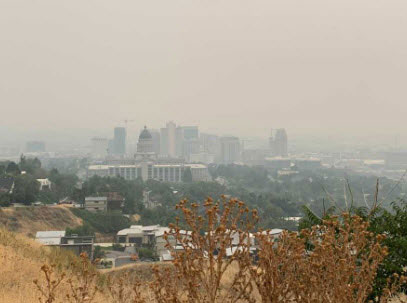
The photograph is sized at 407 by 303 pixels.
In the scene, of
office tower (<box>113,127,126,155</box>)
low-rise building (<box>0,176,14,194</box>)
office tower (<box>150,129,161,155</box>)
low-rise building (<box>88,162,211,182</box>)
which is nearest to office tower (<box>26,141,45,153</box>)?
office tower (<box>113,127,126,155</box>)

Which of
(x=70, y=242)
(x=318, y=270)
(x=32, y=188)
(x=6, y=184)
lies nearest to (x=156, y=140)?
(x=6, y=184)

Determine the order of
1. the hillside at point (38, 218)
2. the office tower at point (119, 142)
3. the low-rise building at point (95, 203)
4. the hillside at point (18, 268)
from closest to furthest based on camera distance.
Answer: the hillside at point (18, 268)
the hillside at point (38, 218)
the low-rise building at point (95, 203)
the office tower at point (119, 142)

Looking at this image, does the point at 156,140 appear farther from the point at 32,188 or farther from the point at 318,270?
the point at 318,270

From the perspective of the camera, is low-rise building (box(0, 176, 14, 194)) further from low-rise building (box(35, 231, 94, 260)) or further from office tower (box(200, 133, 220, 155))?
office tower (box(200, 133, 220, 155))

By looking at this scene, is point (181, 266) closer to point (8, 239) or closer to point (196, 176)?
point (8, 239)

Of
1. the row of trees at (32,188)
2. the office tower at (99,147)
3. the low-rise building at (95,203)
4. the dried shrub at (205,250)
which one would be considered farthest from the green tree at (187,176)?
the dried shrub at (205,250)

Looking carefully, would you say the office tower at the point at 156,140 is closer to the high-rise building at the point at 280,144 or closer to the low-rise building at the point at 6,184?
the high-rise building at the point at 280,144

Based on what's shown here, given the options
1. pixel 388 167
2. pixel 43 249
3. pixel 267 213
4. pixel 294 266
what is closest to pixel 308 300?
pixel 294 266
